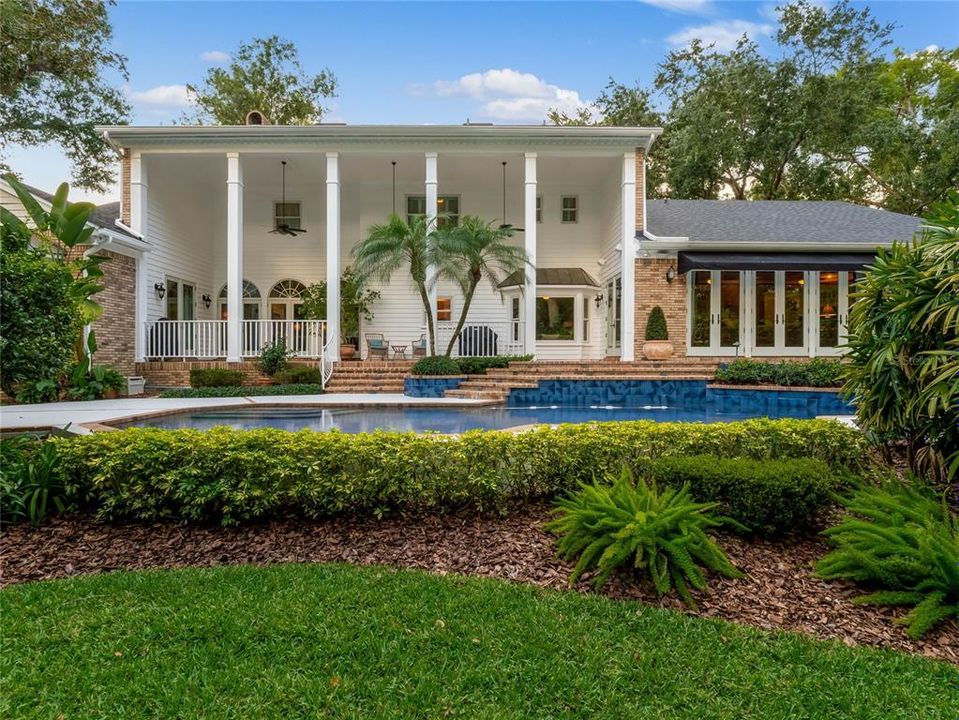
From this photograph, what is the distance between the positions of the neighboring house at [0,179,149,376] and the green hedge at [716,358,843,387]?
14659 millimetres

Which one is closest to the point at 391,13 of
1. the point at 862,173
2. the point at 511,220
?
the point at 511,220

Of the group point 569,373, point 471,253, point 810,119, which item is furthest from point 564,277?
point 810,119

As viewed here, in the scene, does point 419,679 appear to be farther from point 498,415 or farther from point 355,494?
point 498,415

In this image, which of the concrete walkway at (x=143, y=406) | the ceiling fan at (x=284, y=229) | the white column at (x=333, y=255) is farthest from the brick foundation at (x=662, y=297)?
Answer: the ceiling fan at (x=284, y=229)

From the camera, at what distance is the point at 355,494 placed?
380cm

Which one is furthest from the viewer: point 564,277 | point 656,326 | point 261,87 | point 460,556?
point 261,87

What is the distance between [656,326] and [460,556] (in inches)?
482

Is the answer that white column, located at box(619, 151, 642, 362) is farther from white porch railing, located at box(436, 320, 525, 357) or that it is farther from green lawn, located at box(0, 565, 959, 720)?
green lawn, located at box(0, 565, 959, 720)

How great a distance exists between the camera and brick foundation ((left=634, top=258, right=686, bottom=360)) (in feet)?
48.2

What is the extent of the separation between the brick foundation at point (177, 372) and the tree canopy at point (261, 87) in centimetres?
1547

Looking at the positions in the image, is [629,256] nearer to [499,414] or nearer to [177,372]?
[499,414]

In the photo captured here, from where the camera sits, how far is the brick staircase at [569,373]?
12516mm

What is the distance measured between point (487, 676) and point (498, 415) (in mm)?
7867

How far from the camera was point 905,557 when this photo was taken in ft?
9.54
